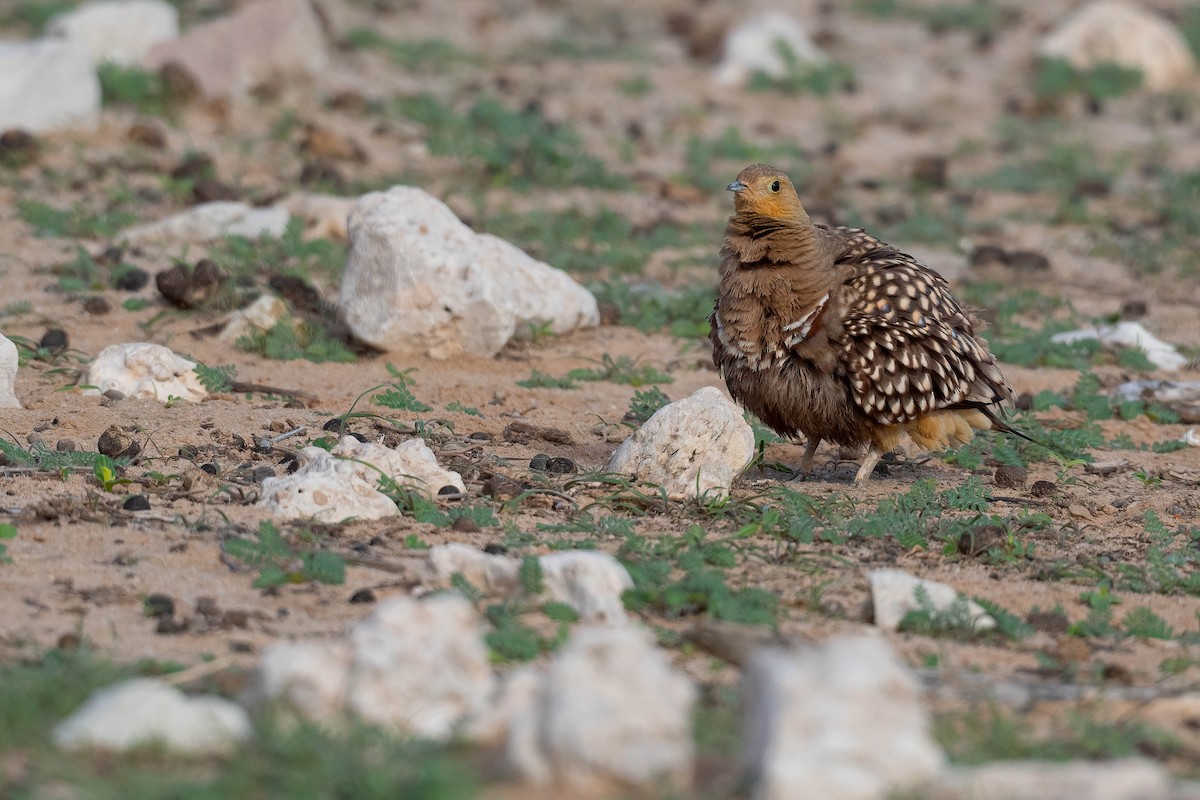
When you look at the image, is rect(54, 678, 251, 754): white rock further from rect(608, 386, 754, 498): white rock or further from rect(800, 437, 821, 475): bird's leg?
rect(800, 437, 821, 475): bird's leg

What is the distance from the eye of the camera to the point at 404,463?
5719 mm

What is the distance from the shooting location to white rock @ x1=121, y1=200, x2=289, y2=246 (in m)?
9.34

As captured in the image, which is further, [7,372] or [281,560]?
[7,372]

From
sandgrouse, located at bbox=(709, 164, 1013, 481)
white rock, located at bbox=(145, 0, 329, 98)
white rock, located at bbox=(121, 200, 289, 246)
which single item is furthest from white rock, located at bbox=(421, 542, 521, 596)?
white rock, located at bbox=(145, 0, 329, 98)

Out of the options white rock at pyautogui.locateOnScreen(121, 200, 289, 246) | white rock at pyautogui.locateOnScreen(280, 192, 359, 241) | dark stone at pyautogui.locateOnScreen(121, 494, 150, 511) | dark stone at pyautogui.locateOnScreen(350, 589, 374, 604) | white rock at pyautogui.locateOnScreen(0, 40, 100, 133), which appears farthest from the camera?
white rock at pyautogui.locateOnScreen(0, 40, 100, 133)

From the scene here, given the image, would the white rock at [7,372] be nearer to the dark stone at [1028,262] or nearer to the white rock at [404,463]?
the white rock at [404,463]

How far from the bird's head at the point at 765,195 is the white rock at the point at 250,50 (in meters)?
6.61

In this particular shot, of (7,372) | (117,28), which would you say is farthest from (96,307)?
(117,28)

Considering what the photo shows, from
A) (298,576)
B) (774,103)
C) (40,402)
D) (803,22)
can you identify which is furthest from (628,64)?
(298,576)

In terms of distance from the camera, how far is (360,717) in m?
3.48

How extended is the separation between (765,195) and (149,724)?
3.85 meters

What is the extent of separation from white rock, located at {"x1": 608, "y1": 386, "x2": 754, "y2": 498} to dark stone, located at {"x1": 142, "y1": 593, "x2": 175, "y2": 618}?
211cm

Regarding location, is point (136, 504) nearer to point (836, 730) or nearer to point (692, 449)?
point (692, 449)

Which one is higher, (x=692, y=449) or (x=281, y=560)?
(x=692, y=449)
